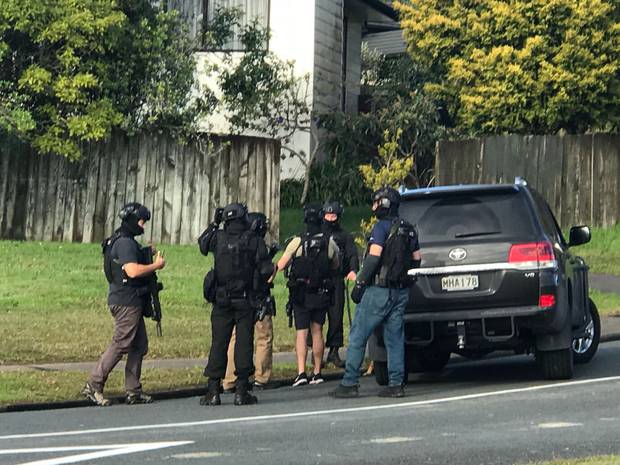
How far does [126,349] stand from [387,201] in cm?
271

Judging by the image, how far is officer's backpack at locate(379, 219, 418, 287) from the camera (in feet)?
43.4

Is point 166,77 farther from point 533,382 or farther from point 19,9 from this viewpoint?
point 533,382

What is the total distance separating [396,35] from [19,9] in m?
25.2

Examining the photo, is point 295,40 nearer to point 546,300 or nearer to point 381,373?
point 381,373

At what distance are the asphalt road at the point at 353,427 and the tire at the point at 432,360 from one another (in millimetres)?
650

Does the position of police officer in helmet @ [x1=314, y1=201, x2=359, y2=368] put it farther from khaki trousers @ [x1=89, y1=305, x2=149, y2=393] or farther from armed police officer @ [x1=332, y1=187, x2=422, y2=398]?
khaki trousers @ [x1=89, y1=305, x2=149, y2=393]

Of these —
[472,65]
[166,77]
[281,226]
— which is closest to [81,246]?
[166,77]

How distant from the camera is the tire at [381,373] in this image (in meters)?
14.3

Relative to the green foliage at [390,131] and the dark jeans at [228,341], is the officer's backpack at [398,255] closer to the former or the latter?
Result: the dark jeans at [228,341]

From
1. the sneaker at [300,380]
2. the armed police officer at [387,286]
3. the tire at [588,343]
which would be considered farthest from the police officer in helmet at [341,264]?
the tire at [588,343]

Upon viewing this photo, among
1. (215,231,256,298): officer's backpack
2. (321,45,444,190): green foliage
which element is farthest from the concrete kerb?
(321,45,444,190): green foliage

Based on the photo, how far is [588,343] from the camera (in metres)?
15.9

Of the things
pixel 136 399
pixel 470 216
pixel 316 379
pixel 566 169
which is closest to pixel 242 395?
pixel 136 399

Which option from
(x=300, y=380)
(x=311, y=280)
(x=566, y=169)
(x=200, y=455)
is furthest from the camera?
(x=566, y=169)
